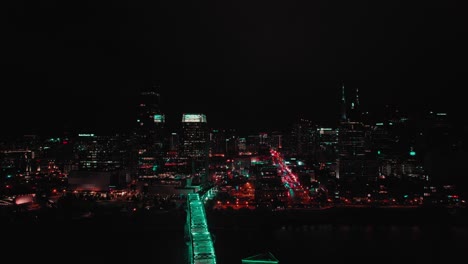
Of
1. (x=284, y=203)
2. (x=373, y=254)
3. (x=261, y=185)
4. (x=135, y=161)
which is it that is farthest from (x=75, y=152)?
(x=373, y=254)

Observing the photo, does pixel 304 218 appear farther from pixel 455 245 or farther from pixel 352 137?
pixel 352 137

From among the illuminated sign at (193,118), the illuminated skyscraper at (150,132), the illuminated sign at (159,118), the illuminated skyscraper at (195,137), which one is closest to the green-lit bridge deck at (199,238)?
the illuminated skyscraper at (150,132)

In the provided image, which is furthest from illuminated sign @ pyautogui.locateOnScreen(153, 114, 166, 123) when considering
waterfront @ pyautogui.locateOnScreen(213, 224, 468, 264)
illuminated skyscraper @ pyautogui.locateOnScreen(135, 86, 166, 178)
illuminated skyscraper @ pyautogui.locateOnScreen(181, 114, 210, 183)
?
waterfront @ pyautogui.locateOnScreen(213, 224, 468, 264)

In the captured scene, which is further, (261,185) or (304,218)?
(261,185)

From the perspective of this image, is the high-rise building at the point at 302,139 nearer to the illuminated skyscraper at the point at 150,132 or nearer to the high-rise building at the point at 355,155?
the high-rise building at the point at 355,155

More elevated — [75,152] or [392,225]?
A: [75,152]

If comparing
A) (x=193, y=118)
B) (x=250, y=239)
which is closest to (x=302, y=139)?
(x=193, y=118)
